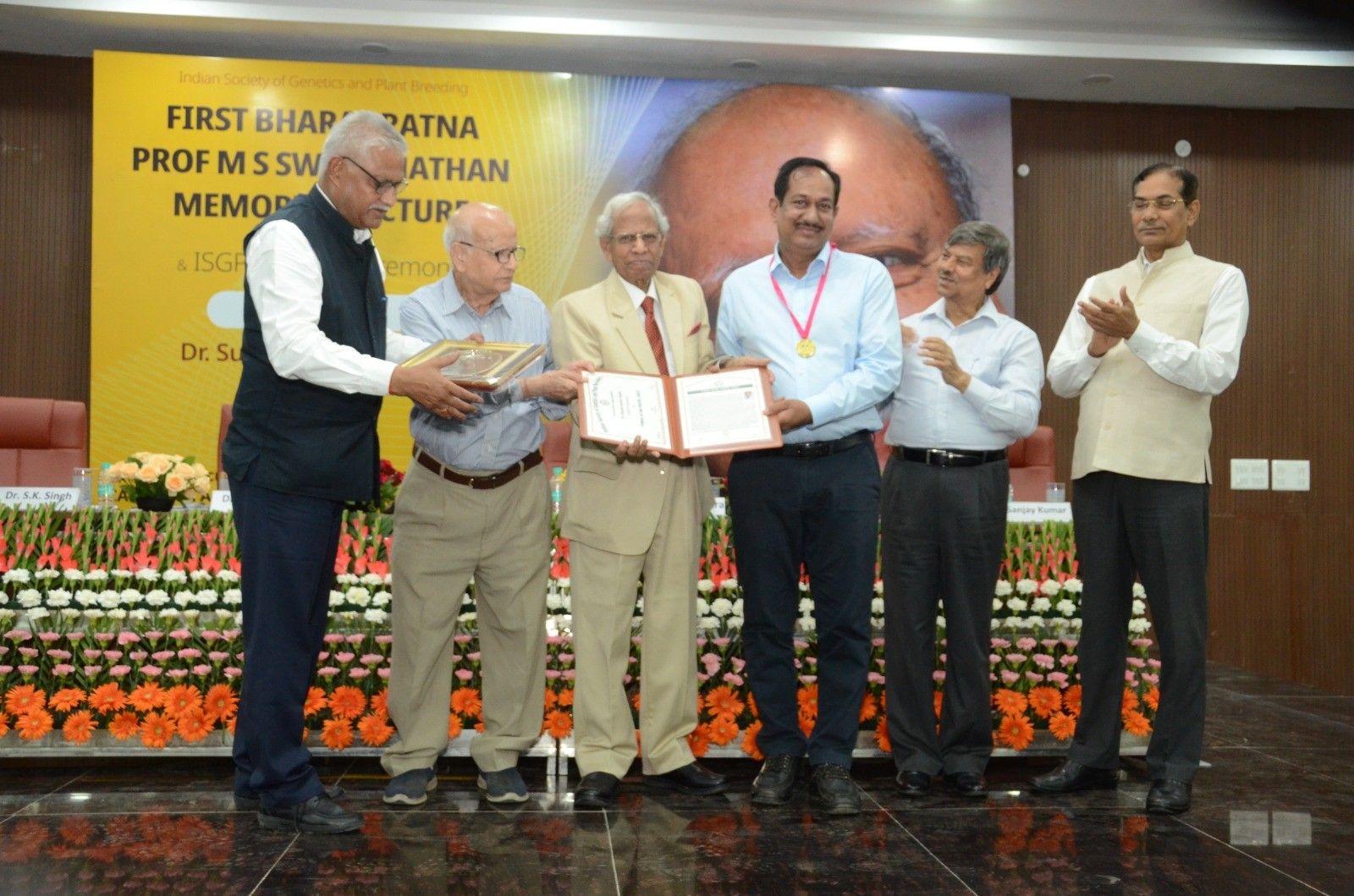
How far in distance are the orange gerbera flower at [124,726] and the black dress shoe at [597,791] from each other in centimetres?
124

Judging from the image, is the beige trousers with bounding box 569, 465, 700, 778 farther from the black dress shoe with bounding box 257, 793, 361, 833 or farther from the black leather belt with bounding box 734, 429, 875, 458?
the black dress shoe with bounding box 257, 793, 361, 833

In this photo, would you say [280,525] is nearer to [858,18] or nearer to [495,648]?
[495,648]

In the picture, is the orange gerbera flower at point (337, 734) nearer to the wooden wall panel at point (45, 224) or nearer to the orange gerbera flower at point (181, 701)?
the orange gerbera flower at point (181, 701)

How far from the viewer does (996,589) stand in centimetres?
356

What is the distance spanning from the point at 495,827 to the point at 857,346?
1.47 metres

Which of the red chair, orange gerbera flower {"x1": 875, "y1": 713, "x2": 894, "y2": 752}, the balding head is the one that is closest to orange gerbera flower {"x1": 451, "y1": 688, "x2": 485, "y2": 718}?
orange gerbera flower {"x1": 875, "y1": 713, "x2": 894, "y2": 752}

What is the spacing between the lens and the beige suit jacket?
3.01 meters

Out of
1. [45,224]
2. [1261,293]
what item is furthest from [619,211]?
[1261,293]

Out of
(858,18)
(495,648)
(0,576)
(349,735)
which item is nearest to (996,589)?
(495,648)

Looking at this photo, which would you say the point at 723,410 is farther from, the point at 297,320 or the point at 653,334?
the point at 297,320

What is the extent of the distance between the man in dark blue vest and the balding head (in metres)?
4.01

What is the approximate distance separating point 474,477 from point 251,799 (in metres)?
0.94

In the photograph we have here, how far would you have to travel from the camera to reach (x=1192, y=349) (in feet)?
9.72

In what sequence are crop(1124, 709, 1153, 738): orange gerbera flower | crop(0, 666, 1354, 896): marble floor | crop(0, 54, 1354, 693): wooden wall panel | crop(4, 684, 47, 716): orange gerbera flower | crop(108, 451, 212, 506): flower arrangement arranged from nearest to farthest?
crop(0, 666, 1354, 896): marble floor < crop(4, 684, 47, 716): orange gerbera flower < crop(1124, 709, 1153, 738): orange gerbera flower < crop(108, 451, 212, 506): flower arrangement < crop(0, 54, 1354, 693): wooden wall panel
